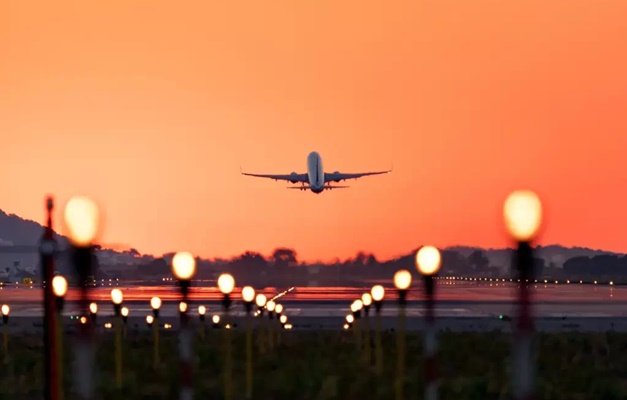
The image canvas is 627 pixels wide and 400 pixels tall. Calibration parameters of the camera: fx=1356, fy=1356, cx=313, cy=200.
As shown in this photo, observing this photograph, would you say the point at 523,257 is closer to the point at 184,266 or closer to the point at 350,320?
the point at 184,266

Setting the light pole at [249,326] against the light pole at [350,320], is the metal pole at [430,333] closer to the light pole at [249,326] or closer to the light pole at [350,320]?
the light pole at [249,326]

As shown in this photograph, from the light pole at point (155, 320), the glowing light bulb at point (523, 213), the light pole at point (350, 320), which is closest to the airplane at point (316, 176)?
the light pole at point (350, 320)

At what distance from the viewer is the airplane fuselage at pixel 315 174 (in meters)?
127

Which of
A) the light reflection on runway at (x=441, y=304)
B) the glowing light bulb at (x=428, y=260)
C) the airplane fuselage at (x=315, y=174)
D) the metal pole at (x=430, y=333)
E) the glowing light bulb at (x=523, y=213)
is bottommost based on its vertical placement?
the light reflection on runway at (x=441, y=304)

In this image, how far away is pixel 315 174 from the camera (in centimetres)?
12781

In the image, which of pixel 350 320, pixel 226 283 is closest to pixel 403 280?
pixel 226 283

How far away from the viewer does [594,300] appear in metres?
97.9

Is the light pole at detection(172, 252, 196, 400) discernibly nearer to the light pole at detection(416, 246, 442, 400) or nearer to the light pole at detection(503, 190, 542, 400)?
the light pole at detection(416, 246, 442, 400)

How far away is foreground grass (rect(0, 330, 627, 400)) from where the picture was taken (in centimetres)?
3331

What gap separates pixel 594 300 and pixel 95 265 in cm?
8496

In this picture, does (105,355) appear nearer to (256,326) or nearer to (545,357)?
(545,357)

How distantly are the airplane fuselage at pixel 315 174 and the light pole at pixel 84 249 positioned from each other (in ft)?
360

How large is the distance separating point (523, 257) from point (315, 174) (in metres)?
115

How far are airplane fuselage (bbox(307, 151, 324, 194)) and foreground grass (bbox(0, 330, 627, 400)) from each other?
228ft
